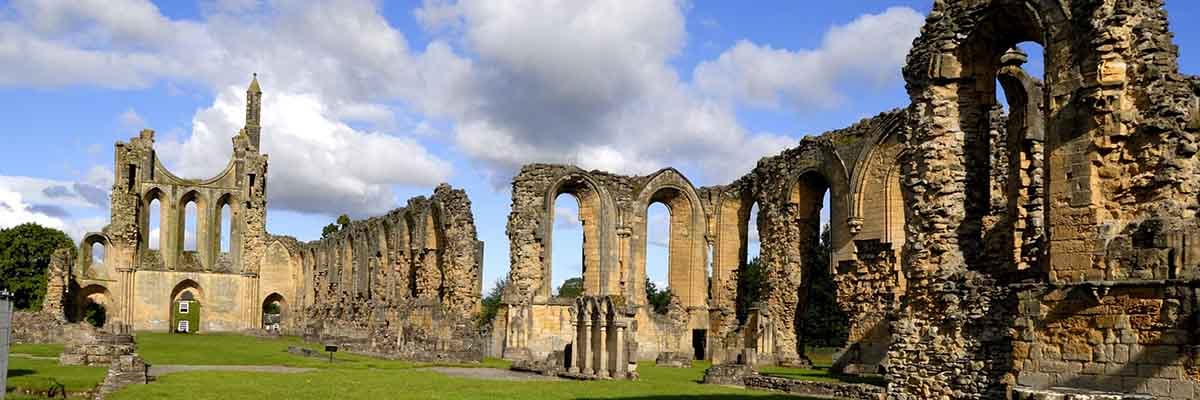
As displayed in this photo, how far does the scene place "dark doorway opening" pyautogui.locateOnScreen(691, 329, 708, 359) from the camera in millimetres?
35062

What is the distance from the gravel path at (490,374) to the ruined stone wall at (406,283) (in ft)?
12.0

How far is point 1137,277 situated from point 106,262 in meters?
50.0

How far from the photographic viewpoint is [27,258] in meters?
63.0

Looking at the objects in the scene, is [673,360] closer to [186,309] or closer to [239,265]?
[239,265]

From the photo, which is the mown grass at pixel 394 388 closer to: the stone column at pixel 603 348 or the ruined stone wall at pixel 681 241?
the stone column at pixel 603 348

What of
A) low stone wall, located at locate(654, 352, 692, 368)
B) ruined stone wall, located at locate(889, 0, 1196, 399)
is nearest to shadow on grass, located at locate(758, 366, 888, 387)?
low stone wall, located at locate(654, 352, 692, 368)

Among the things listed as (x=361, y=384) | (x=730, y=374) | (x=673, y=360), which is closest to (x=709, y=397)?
(x=730, y=374)

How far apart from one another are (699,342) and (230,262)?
30.2m

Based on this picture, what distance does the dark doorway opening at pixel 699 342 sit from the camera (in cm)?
3506

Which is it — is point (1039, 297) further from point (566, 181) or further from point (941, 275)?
point (566, 181)

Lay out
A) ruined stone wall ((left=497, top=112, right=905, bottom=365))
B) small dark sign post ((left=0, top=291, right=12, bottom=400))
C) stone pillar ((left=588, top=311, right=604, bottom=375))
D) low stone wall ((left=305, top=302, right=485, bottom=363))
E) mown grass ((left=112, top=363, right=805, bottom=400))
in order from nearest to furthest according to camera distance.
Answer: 1. small dark sign post ((left=0, top=291, right=12, bottom=400))
2. mown grass ((left=112, top=363, right=805, bottom=400))
3. stone pillar ((left=588, top=311, right=604, bottom=375))
4. ruined stone wall ((left=497, top=112, right=905, bottom=365))
5. low stone wall ((left=305, top=302, right=485, bottom=363))

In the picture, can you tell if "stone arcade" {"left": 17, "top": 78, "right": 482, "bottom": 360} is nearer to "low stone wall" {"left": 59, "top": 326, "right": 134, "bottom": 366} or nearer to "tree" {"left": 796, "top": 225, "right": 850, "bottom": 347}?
"low stone wall" {"left": 59, "top": 326, "right": 134, "bottom": 366}

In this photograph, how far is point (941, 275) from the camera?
597 inches

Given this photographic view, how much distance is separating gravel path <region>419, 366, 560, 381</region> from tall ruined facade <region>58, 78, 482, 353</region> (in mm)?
15261
